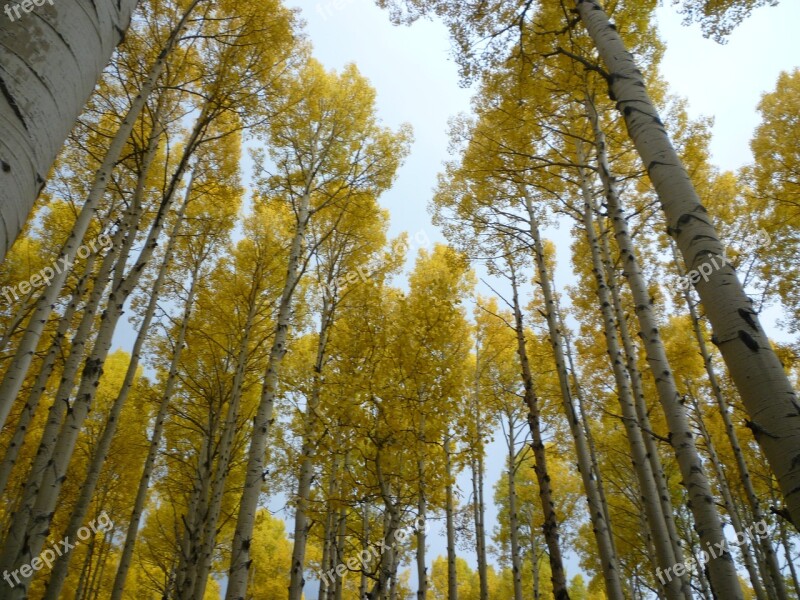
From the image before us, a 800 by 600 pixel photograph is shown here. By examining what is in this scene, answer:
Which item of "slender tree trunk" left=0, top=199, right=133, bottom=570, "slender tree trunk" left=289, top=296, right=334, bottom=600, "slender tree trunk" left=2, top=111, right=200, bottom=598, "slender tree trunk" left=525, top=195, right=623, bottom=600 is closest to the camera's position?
"slender tree trunk" left=2, top=111, right=200, bottom=598

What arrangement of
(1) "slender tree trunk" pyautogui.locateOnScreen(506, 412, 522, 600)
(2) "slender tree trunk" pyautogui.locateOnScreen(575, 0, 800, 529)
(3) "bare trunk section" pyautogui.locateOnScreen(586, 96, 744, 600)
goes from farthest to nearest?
1. (1) "slender tree trunk" pyautogui.locateOnScreen(506, 412, 522, 600)
2. (3) "bare trunk section" pyautogui.locateOnScreen(586, 96, 744, 600)
3. (2) "slender tree trunk" pyautogui.locateOnScreen(575, 0, 800, 529)

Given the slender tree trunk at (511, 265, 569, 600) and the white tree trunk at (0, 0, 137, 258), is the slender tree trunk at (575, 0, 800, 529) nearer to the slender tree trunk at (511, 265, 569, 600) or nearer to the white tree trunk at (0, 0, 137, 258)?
the white tree trunk at (0, 0, 137, 258)

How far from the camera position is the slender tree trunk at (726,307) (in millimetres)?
1674

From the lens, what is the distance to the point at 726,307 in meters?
2.04

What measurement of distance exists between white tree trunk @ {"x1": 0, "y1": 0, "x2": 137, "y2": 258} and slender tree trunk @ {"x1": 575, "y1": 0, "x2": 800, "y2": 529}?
2.40 m

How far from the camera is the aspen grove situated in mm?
2549

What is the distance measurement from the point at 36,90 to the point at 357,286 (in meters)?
7.37

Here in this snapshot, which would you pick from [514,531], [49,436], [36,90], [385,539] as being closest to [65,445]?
[49,436]

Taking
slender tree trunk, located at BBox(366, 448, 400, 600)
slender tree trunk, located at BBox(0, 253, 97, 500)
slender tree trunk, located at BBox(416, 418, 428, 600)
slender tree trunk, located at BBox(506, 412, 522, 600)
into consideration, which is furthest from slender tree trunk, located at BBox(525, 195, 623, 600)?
slender tree trunk, located at BBox(0, 253, 97, 500)

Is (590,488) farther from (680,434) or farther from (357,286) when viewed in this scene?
(357,286)

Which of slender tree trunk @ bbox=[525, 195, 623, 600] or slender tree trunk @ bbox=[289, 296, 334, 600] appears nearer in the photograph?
slender tree trunk @ bbox=[525, 195, 623, 600]

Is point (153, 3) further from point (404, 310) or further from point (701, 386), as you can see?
point (701, 386)

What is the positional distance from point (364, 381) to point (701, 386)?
11060 mm

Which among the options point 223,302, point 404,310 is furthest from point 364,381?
point 223,302
